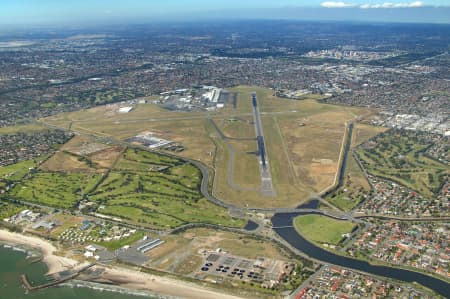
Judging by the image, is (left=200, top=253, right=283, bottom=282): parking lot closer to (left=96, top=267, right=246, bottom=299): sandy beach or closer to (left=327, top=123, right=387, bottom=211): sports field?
(left=96, top=267, right=246, bottom=299): sandy beach

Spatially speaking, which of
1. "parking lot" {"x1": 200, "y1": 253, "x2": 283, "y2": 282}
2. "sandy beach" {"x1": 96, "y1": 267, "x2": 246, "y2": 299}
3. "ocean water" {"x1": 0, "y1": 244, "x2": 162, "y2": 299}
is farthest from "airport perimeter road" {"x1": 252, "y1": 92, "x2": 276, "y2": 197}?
"ocean water" {"x1": 0, "y1": 244, "x2": 162, "y2": 299}

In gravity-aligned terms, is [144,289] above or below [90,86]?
below

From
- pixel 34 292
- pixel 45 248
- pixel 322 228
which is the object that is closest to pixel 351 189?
pixel 322 228

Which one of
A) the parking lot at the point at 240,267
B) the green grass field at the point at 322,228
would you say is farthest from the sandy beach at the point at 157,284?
the green grass field at the point at 322,228

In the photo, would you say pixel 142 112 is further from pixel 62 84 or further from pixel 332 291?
pixel 332 291

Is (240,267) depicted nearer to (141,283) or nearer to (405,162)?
(141,283)

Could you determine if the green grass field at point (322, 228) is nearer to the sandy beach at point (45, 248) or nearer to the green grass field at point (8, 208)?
the sandy beach at point (45, 248)

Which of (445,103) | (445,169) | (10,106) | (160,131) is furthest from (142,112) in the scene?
(445,103)
